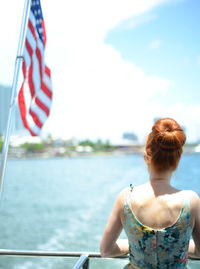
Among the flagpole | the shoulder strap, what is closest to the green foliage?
the flagpole

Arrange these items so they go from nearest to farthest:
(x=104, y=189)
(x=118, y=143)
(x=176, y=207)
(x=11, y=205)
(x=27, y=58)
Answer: (x=176, y=207) → (x=27, y=58) → (x=11, y=205) → (x=104, y=189) → (x=118, y=143)

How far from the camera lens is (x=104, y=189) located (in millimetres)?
29641

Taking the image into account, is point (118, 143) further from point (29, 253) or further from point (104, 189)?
point (29, 253)

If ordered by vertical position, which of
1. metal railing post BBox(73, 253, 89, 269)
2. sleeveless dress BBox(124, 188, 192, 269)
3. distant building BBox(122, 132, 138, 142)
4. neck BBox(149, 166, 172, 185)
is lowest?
distant building BBox(122, 132, 138, 142)

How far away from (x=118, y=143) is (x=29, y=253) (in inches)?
4210

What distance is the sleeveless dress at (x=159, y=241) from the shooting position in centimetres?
86

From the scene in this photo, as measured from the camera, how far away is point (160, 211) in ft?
2.84

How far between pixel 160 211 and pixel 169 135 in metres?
0.21

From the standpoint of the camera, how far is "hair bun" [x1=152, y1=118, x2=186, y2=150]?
86 centimetres

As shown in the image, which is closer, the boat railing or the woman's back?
the woman's back

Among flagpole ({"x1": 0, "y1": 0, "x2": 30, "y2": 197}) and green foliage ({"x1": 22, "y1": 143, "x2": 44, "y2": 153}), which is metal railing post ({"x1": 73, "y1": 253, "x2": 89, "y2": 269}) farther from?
green foliage ({"x1": 22, "y1": 143, "x2": 44, "y2": 153})

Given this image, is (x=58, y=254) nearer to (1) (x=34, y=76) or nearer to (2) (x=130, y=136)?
(1) (x=34, y=76)

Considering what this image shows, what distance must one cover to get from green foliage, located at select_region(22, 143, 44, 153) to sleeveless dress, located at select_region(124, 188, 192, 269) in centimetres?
8010

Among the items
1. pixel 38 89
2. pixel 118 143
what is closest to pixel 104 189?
pixel 38 89
